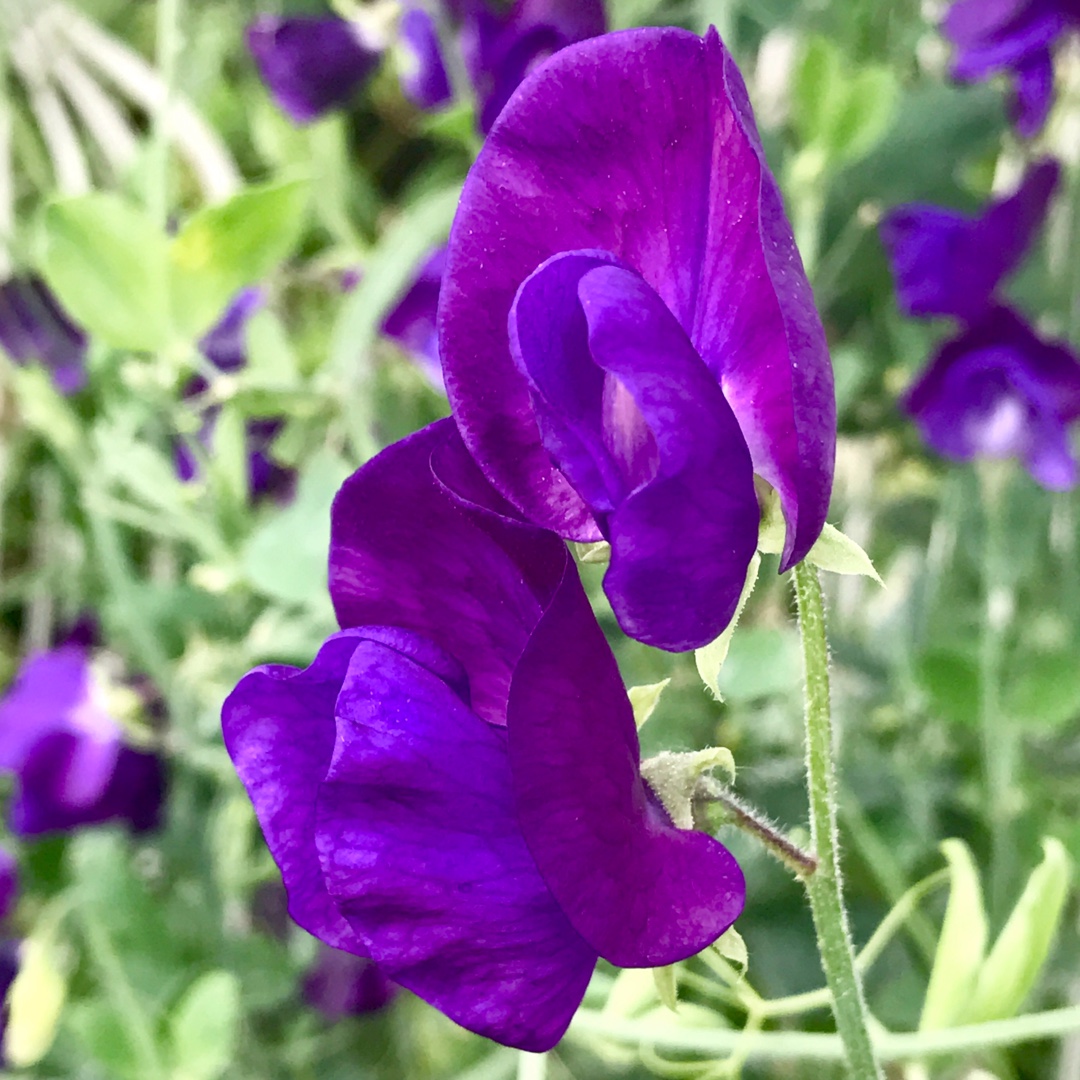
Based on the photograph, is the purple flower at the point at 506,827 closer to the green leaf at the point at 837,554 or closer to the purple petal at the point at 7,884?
the green leaf at the point at 837,554

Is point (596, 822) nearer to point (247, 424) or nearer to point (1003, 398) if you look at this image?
point (1003, 398)

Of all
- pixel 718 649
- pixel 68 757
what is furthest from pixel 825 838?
pixel 68 757

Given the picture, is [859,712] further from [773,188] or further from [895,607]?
[773,188]

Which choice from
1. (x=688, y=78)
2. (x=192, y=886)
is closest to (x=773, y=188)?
(x=688, y=78)

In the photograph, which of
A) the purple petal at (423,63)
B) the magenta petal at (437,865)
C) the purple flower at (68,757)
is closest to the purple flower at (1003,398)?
the purple petal at (423,63)

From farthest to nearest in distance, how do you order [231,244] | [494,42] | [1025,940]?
[494,42] < [231,244] < [1025,940]

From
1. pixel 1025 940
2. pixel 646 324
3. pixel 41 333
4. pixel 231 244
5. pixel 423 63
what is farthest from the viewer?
pixel 41 333

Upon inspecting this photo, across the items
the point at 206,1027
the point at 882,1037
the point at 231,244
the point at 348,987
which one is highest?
the point at 231,244
